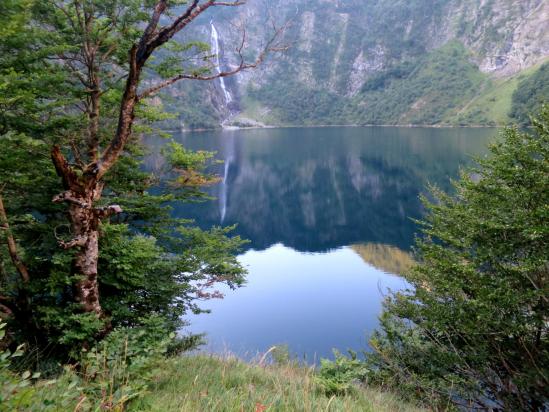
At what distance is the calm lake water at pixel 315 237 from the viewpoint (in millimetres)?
28203

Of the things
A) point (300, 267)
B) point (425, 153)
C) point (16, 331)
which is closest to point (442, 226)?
point (16, 331)

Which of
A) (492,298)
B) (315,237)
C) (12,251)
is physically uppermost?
(12,251)

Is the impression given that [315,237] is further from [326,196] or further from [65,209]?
[65,209]

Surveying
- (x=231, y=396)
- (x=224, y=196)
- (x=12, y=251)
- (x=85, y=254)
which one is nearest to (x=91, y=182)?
(x=85, y=254)

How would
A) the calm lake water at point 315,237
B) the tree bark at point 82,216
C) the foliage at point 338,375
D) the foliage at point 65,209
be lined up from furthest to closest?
the calm lake water at point 315,237
the foliage at point 65,209
the foliage at point 338,375
the tree bark at point 82,216

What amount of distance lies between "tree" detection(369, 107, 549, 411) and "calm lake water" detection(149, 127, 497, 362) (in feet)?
8.85

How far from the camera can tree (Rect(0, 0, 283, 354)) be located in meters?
6.36

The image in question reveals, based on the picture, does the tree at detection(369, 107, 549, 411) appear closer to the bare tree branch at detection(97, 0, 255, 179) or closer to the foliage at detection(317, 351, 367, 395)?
the foliage at detection(317, 351, 367, 395)

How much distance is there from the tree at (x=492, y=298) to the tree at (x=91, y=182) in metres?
6.67

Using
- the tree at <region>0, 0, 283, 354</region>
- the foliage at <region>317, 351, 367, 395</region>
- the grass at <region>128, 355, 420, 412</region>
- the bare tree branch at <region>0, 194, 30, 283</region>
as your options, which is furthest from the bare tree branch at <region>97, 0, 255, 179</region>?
the foliage at <region>317, 351, 367, 395</region>

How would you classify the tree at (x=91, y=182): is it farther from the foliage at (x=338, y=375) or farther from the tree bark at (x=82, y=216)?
the foliage at (x=338, y=375)

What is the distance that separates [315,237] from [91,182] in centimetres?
5136

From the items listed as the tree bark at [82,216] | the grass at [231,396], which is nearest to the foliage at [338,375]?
the grass at [231,396]

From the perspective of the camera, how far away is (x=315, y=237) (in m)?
56.8
